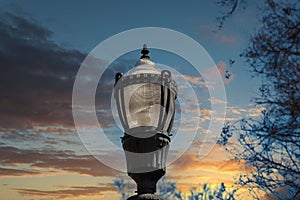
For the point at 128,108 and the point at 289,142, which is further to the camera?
the point at 289,142

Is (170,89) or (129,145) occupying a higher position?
(170,89)

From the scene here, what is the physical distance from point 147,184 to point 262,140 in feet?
5.64

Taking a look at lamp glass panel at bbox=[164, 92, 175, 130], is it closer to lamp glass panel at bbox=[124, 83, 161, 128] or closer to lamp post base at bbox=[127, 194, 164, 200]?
lamp glass panel at bbox=[124, 83, 161, 128]

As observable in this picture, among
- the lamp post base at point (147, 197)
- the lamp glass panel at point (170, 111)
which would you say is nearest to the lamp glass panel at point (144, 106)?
the lamp glass panel at point (170, 111)

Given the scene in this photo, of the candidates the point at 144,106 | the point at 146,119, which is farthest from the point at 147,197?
the point at 144,106

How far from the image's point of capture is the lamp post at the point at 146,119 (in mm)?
4609

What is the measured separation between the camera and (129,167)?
185 inches

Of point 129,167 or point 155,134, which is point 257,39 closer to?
point 155,134

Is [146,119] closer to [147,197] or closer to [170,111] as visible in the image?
[170,111]

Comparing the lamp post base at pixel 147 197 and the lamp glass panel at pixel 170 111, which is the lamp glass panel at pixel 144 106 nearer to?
the lamp glass panel at pixel 170 111

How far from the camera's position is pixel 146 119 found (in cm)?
473

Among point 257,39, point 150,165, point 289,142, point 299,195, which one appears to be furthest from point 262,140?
point 150,165

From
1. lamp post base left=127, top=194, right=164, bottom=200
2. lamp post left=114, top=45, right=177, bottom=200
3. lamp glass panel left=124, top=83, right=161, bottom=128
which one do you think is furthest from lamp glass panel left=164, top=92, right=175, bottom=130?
lamp post base left=127, top=194, right=164, bottom=200

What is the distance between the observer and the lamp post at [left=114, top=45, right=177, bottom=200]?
4.61m
